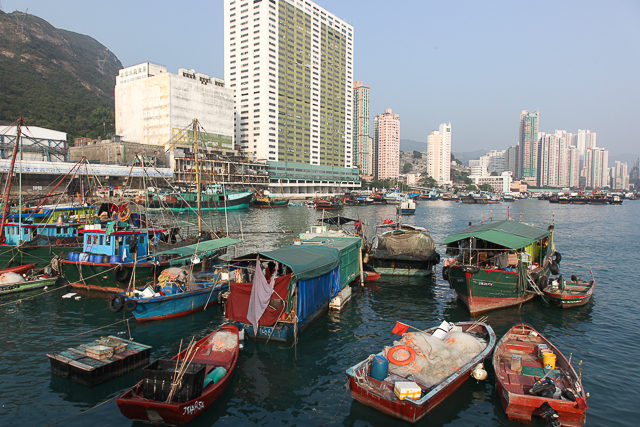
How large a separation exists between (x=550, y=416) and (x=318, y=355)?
7.30 meters

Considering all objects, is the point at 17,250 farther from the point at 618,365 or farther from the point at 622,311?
the point at 622,311

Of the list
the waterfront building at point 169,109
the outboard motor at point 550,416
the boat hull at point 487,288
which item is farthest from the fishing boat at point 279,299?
the waterfront building at point 169,109

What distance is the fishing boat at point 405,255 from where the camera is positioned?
25.6m

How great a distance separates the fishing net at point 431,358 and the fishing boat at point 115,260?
12.1m

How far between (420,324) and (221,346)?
909 centimetres

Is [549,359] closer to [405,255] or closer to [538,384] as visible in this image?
[538,384]

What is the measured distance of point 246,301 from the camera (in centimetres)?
1412

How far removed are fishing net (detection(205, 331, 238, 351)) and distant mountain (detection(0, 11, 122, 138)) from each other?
90814mm

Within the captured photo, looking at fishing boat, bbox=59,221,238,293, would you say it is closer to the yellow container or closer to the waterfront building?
the yellow container

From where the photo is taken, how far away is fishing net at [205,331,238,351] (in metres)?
12.5

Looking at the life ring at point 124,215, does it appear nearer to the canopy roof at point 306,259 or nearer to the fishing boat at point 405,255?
the canopy roof at point 306,259

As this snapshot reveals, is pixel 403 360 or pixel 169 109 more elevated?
pixel 169 109

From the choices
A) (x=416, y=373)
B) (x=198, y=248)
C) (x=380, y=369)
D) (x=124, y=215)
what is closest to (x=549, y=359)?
(x=416, y=373)

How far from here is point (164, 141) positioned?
9838cm
